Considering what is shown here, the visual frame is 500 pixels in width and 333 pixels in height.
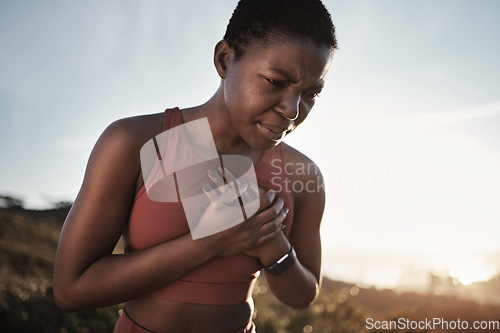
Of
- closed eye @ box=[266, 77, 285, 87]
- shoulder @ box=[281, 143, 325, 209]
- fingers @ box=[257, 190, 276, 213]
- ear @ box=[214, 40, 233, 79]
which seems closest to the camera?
closed eye @ box=[266, 77, 285, 87]

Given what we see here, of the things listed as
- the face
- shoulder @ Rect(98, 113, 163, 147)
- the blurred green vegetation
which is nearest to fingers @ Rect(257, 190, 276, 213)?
the face

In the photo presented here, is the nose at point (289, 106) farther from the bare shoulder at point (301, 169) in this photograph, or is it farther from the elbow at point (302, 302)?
the elbow at point (302, 302)

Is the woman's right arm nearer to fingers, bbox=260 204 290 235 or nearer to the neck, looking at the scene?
fingers, bbox=260 204 290 235

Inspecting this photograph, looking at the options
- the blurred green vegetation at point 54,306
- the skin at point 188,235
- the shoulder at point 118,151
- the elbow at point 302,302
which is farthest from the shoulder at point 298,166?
the blurred green vegetation at point 54,306

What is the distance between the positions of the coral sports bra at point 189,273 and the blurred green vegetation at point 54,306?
377 cm

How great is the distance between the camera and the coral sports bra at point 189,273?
5.51ft

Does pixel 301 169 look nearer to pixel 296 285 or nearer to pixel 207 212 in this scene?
pixel 296 285

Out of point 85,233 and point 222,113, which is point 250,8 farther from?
point 85,233

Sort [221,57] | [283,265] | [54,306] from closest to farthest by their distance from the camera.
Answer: [221,57], [283,265], [54,306]

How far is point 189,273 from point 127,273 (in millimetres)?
276

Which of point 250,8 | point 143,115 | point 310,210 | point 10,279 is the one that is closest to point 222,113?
point 143,115

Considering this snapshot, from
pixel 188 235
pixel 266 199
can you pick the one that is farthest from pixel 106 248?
pixel 266 199

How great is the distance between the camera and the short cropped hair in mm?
1710

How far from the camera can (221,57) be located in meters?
1.92
